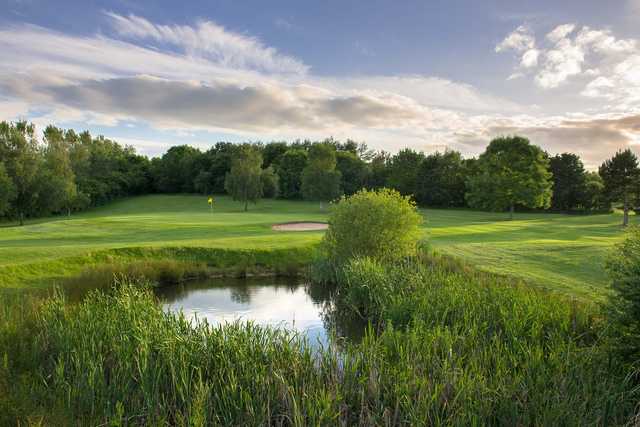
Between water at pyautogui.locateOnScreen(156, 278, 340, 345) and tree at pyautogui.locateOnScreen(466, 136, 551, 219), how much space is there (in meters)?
42.8

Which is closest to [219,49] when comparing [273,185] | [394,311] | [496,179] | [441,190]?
[394,311]

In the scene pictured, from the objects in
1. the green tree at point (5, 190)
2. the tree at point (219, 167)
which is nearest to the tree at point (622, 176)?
the tree at point (219, 167)

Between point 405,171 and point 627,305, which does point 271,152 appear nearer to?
point 405,171

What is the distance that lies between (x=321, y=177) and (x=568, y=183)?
128 ft

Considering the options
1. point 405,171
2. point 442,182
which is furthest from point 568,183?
point 405,171

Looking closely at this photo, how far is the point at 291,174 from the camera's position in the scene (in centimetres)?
8256

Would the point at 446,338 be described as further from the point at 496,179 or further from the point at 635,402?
the point at 496,179

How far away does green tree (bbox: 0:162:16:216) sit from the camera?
4974 centimetres

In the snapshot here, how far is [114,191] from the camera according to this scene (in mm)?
85062

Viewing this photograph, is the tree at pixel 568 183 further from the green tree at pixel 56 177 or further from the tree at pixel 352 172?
the green tree at pixel 56 177

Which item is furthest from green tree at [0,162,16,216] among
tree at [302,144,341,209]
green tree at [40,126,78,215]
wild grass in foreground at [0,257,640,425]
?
wild grass in foreground at [0,257,640,425]

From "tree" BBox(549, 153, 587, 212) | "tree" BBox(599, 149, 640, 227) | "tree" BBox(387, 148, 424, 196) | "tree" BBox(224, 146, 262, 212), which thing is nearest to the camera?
"tree" BBox(599, 149, 640, 227)

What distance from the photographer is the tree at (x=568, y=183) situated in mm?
66938

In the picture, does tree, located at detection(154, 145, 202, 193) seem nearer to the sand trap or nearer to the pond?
the sand trap
